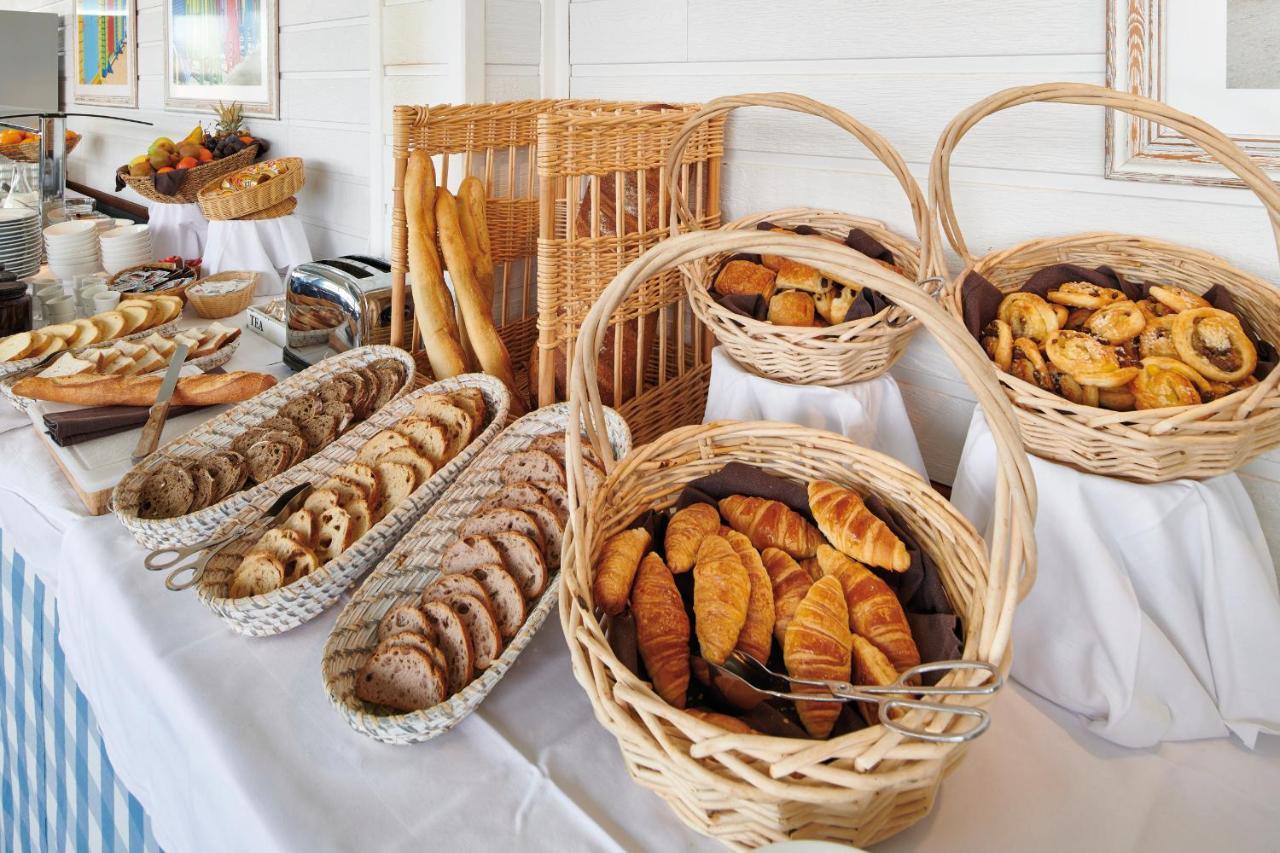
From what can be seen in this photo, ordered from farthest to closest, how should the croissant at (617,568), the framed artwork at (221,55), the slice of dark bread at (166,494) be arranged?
the framed artwork at (221,55) → the slice of dark bread at (166,494) → the croissant at (617,568)

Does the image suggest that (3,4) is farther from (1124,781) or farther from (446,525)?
(1124,781)

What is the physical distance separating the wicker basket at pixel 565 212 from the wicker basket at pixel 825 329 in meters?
0.14

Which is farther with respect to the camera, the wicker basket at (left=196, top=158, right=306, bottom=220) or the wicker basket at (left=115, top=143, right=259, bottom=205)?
the wicker basket at (left=115, top=143, right=259, bottom=205)

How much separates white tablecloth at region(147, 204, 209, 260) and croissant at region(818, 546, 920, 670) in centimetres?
238

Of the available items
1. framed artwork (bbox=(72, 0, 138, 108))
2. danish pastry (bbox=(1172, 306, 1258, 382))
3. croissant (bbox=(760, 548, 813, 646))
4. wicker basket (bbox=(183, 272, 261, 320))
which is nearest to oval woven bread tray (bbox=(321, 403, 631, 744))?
croissant (bbox=(760, 548, 813, 646))

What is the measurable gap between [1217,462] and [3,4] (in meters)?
6.60

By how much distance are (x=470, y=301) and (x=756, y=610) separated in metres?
0.81

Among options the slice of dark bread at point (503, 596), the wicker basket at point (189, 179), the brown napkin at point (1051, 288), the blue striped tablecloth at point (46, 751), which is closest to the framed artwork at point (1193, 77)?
the brown napkin at point (1051, 288)

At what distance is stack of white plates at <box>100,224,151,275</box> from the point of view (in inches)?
80.6

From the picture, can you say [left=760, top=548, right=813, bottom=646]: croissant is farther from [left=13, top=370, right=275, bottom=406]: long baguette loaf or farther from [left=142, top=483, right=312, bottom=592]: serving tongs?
[left=13, top=370, right=275, bottom=406]: long baguette loaf

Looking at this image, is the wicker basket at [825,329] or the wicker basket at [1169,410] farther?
the wicker basket at [825,329]

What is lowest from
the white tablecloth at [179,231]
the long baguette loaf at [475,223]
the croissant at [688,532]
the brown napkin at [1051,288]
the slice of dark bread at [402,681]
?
the slice of dark bread at [402,681]

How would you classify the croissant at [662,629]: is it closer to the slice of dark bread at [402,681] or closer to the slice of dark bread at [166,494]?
the slice of dark bread at [402,681]

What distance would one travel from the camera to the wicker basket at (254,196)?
2.06m
